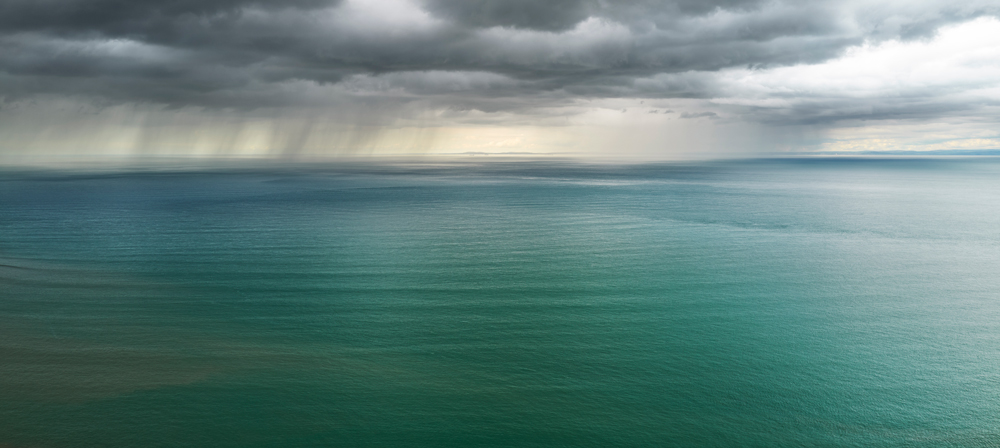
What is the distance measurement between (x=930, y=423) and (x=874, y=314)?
16.5 m

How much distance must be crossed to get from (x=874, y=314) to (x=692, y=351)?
16.2 metres

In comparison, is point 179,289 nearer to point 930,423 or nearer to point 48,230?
point 48,230

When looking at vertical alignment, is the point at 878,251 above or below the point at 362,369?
above

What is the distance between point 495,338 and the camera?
1426 inches

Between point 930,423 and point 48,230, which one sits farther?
point 48,230

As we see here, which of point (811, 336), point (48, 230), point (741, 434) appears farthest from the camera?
point (48, 230)

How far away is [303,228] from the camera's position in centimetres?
7694

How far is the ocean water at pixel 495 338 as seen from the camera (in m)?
26.8

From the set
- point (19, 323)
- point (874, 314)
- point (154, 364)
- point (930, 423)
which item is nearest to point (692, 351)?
point (930, 423)

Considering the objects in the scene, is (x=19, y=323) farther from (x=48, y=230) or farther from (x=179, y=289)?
(x=48, y=230)

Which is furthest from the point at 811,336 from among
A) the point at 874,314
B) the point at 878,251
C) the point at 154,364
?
the point at 154,364

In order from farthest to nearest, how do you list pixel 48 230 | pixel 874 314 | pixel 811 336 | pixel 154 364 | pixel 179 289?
pixel 48 230 → pixel 179 289 → pixel 874 314 → pixel 811 336 → pixel 154 364

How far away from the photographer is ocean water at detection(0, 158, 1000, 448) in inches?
1056

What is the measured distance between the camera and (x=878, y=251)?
64312 mm
